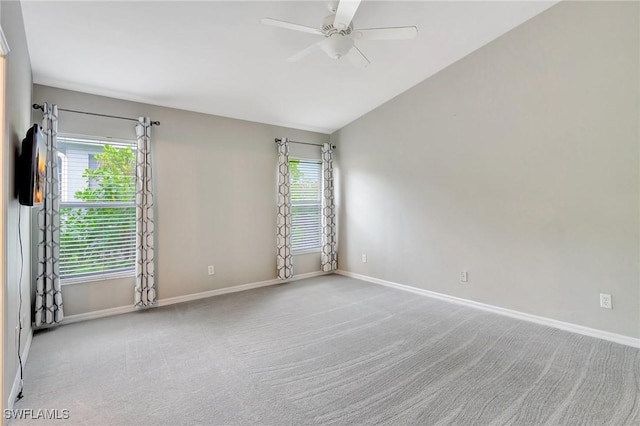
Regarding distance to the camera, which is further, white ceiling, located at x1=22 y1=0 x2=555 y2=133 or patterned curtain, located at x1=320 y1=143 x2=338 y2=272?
patterned curtain, located at x1=320 y1=143 x2=338 y2=272

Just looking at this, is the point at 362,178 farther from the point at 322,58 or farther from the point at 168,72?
the point at 168,72

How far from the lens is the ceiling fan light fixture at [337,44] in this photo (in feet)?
8.05

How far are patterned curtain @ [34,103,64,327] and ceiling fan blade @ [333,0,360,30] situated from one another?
309cm

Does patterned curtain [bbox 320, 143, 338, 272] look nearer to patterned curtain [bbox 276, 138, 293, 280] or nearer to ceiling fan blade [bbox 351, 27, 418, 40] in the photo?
patterned curtain [bbox 276, 138, 293, 280]

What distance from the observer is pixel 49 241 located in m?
3.07

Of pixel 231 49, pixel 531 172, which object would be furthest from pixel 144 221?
pixel 531 172

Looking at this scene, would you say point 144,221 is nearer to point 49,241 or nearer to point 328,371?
point 49,241

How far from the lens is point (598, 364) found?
7.80ft

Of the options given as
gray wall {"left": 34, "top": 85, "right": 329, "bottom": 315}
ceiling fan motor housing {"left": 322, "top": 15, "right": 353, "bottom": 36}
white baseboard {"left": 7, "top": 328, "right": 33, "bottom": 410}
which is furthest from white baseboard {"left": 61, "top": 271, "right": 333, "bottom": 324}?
ceiling fan motor housing {"left": 322, "top": 15, "right": 353, "bottom": 36}

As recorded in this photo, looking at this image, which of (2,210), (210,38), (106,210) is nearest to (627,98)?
(210,38)

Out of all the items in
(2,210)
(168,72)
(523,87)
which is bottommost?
(2,210)

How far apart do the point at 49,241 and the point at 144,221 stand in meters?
0.89

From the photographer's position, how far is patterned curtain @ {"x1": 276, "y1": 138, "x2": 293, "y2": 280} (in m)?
4.88

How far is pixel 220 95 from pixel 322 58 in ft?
4.67
